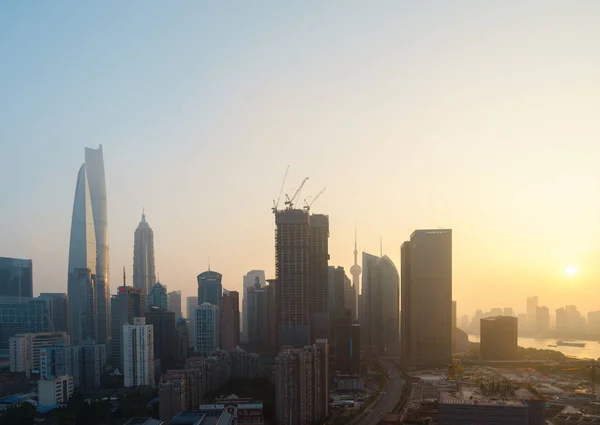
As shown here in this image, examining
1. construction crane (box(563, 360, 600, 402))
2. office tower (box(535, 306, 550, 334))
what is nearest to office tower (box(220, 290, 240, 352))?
construction crane (box(563, 360, 600, 402))

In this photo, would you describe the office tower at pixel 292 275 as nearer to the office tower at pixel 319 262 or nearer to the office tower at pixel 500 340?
the office tower at pixel 319 262

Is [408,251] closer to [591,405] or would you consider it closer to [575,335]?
[591,405]

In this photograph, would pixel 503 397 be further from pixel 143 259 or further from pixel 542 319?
pixel 542 319

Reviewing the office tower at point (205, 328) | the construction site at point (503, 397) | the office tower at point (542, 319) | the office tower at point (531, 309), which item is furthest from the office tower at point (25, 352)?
the office tower at point (531, 309)

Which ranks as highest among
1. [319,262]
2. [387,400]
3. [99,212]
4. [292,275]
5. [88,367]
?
[99,212]

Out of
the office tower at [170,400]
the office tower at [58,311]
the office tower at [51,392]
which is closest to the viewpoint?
the office tower at [170,400]

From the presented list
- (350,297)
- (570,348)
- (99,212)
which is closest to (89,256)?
(99,212)
